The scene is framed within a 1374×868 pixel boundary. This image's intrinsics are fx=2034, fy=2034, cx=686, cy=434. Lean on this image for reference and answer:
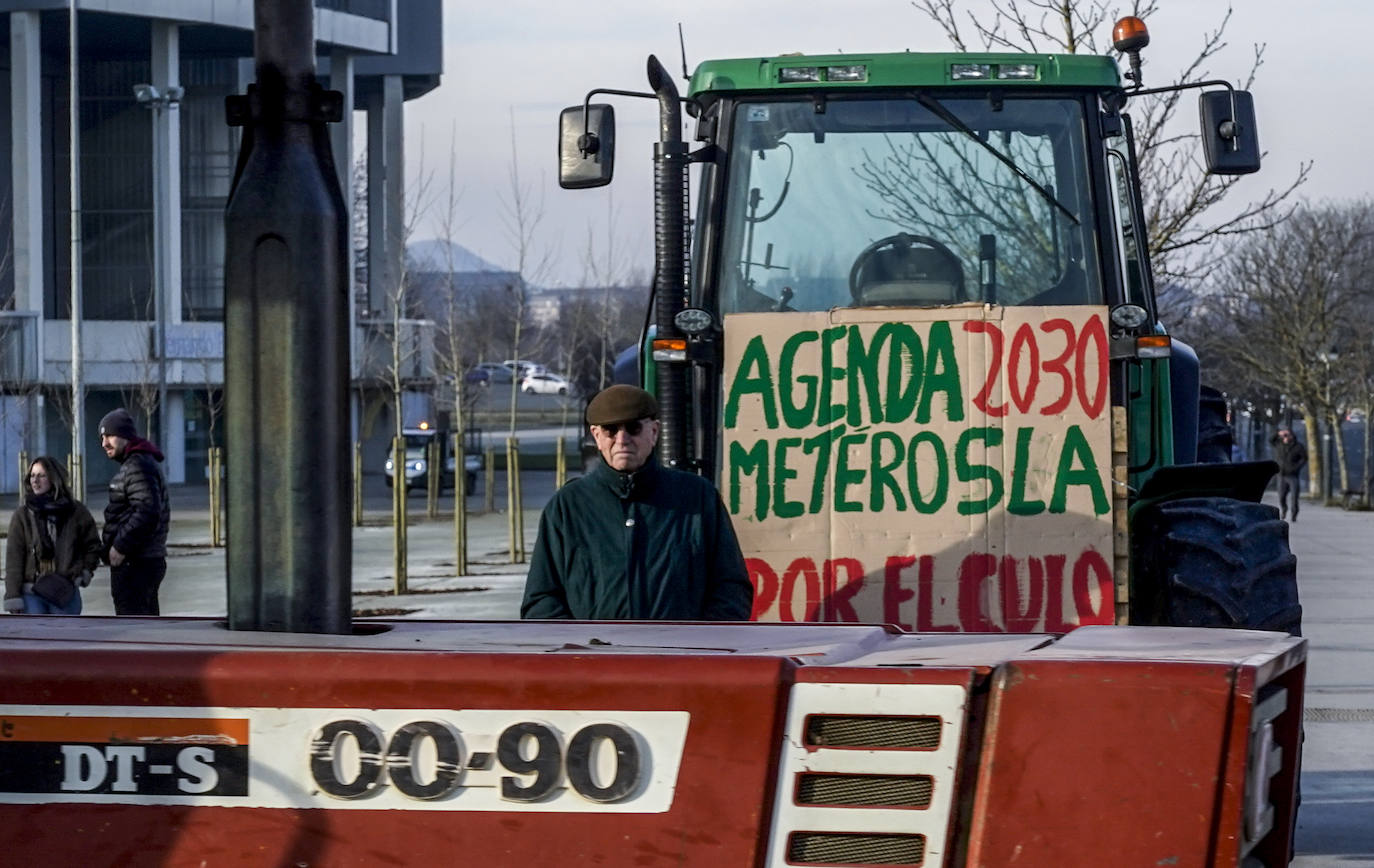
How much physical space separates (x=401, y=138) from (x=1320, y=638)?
40.2 metres

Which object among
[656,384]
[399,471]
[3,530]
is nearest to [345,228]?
[656,384]

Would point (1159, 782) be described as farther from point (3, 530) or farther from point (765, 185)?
point (3, 530)

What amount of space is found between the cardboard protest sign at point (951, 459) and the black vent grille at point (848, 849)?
3.67m

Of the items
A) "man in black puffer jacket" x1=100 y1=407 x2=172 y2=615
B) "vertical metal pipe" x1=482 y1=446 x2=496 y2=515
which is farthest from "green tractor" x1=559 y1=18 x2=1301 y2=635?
"vertical metal pipe" x1=482 y1=446 x2=496 y2=515

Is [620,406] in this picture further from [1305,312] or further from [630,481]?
[1305,312]

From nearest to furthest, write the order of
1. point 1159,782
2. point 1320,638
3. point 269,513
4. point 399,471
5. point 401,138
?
point 1159,782 < point 269,513 < point 1320,638 < point 399,471 < point 401,138

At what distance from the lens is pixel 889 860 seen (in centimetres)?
322

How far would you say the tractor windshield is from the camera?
25.1 ft

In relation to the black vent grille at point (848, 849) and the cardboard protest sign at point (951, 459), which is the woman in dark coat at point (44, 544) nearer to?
the cardboard protest sign at point (951, 459)

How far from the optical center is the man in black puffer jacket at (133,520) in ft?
40.5

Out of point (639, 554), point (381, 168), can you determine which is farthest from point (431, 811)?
point (381, 168)

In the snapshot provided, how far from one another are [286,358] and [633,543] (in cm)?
256

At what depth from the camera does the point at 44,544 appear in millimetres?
12234

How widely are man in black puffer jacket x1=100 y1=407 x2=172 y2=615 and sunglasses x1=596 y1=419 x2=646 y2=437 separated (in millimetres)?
6890
